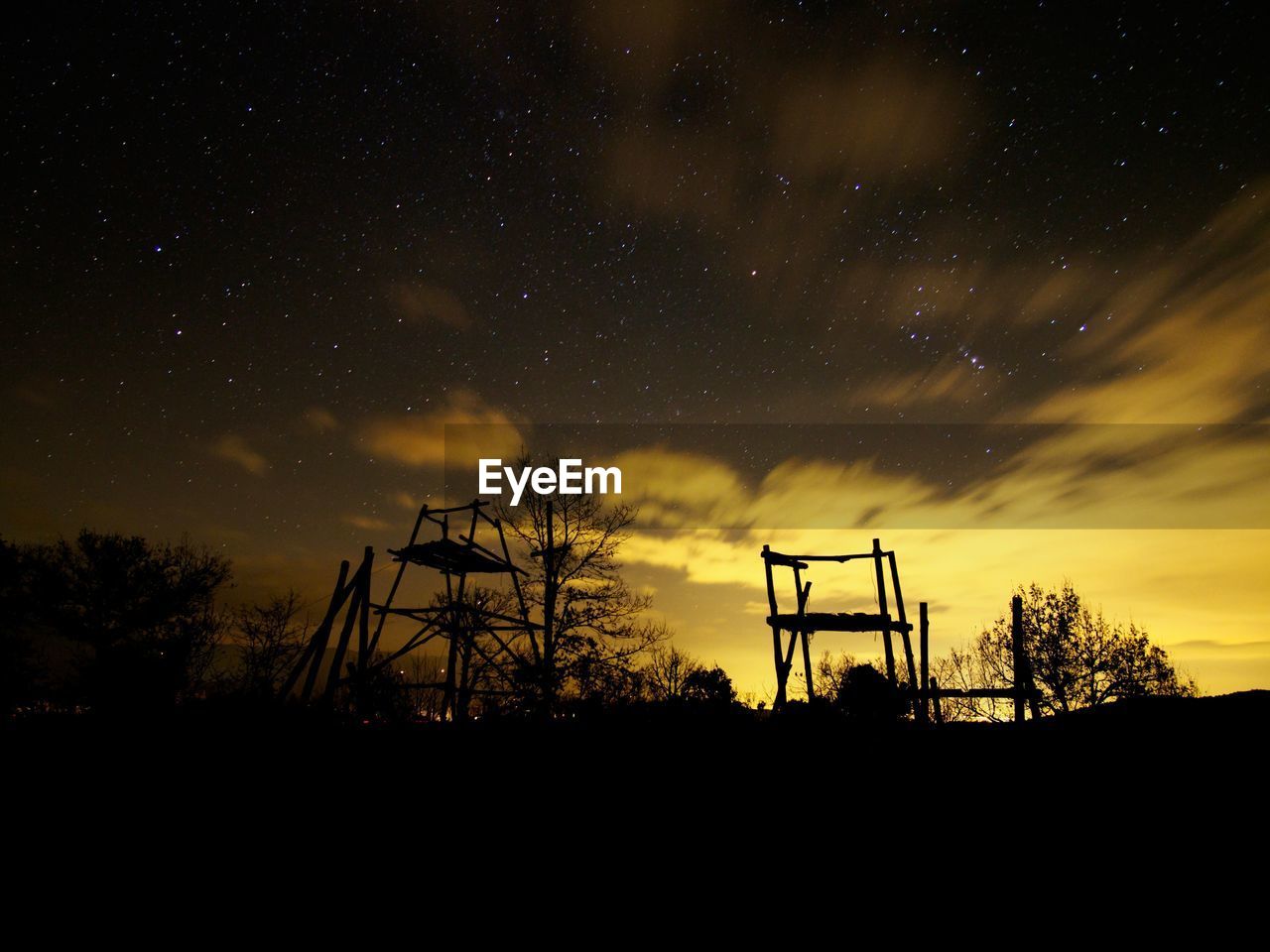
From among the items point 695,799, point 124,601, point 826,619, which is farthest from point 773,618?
point 124,601

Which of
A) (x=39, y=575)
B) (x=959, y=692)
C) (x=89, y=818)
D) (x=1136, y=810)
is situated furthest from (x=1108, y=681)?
(x=39, y=575)

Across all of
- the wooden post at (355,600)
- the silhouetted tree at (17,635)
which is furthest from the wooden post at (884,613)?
the silhouetted tree at (17,635)

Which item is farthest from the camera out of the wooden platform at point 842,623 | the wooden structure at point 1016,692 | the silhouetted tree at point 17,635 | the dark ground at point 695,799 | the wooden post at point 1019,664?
the silhouetted tree at point 17,635

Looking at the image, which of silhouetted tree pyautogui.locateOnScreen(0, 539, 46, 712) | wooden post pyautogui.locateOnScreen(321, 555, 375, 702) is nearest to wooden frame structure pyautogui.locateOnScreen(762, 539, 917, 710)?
wooden post pyautogui.locateOnScreen(321, 555, 375, 702)

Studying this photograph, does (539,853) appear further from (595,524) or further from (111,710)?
(595,524)

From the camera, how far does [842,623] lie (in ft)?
37.5

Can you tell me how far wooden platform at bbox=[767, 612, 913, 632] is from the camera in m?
11.4

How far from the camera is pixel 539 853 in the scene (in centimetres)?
538

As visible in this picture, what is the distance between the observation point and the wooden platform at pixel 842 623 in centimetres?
1144

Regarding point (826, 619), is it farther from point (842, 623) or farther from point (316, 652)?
point (316, 652)

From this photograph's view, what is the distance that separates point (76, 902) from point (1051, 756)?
9254mm

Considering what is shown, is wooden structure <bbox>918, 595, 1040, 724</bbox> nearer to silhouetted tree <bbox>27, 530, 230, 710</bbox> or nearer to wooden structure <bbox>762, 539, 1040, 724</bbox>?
wooden structure <bbox>762, 539, 1040, 724</bbox>

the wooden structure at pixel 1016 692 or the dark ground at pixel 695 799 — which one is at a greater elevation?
the wooden structure at pixel 1016 692

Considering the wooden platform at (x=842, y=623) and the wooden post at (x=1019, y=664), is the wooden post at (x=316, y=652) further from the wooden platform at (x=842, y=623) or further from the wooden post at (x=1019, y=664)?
the wooden post at (x=1019, y=664)
